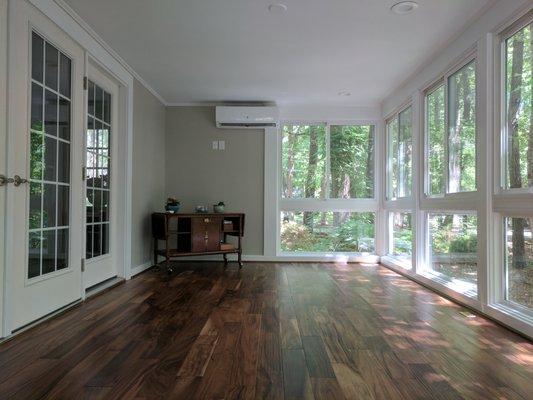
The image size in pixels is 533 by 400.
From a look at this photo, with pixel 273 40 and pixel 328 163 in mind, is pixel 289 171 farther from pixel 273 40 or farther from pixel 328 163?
pixel 273 40

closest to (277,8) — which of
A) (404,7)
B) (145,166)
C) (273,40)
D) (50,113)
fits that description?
(273,40)

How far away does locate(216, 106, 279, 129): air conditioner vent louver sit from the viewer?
544cm

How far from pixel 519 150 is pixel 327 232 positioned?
3376 mm

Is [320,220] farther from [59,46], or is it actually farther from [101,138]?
[59,46]

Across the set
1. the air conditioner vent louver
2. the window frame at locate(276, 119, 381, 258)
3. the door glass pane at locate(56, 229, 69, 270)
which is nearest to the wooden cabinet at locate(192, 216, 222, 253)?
the window frame at locate(276, 119, 381, 258)

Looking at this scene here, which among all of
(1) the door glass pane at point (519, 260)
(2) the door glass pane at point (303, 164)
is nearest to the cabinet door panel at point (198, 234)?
(2) the door glass pane at point (303, 164)

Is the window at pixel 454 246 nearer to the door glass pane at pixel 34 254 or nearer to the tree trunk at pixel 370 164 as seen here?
the tree trunk at pixel 370 164

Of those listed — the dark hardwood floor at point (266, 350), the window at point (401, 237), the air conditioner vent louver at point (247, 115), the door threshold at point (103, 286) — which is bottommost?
the dark hardwood floor at point (266, 350)

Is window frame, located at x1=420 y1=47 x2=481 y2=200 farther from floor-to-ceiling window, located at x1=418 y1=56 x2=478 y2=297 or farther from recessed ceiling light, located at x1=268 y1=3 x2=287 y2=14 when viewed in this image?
recessed ceiling light, located at x1=268 y1=3 x2=287 y2=14

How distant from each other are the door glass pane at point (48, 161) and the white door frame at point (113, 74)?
0.24 m

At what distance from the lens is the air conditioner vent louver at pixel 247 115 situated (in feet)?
17.9

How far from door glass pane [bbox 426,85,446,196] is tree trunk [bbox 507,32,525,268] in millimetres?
1008

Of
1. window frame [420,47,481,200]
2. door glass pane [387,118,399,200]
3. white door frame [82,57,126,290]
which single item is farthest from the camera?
door glass pane [387,118,399,200]

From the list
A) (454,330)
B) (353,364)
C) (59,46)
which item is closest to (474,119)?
(454,330)
